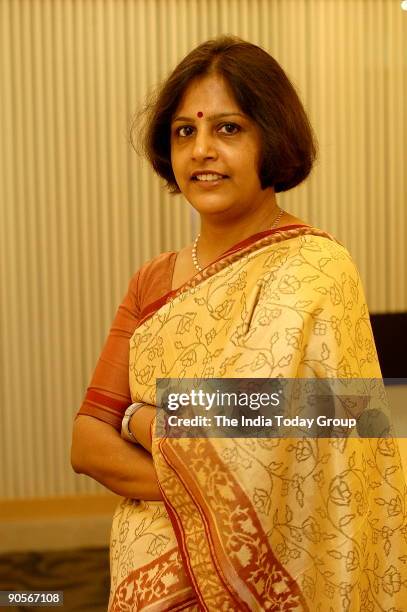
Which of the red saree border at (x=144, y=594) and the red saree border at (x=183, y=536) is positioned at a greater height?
the red saree border at (x=183, y=536)

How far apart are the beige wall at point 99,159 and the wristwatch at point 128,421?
1.62 meters

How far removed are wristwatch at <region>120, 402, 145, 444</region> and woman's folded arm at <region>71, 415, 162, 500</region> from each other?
1cm

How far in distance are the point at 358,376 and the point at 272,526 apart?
202mm

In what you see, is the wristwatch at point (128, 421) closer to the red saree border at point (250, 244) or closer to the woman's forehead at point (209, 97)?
the red saree border at point (250, 244)

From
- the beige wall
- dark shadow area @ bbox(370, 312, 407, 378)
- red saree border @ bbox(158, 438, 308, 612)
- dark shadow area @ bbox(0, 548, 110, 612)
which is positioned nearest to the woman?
red saree border @ bbox(158, 438, 308, 612)

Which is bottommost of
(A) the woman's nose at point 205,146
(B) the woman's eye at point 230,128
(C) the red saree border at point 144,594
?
(C) the red saree border at point 144,594

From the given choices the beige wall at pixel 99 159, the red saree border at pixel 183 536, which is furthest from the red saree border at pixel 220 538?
the beige wall at pixel 99 159

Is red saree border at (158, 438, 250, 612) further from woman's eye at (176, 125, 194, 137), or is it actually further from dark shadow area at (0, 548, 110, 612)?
dark shadow area at (0, 548, 110, 612)

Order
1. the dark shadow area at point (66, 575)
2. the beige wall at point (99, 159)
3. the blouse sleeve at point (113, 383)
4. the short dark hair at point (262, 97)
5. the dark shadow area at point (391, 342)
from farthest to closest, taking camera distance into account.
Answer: the beige wall at point (99, 159), the dark shadow area at point (66, 575), the dark shadow area at point (391, 342), the blouse sleeve at point (113, 383), the short dark hair at point (262, 97)

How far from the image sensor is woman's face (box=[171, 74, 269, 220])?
1074 millimetres

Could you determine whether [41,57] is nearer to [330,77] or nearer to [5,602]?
[330,77]

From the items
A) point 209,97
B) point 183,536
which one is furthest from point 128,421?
point 209,97

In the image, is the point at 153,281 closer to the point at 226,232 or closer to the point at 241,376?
the point at 226,232

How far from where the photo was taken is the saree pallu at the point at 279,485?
968 millimetres
